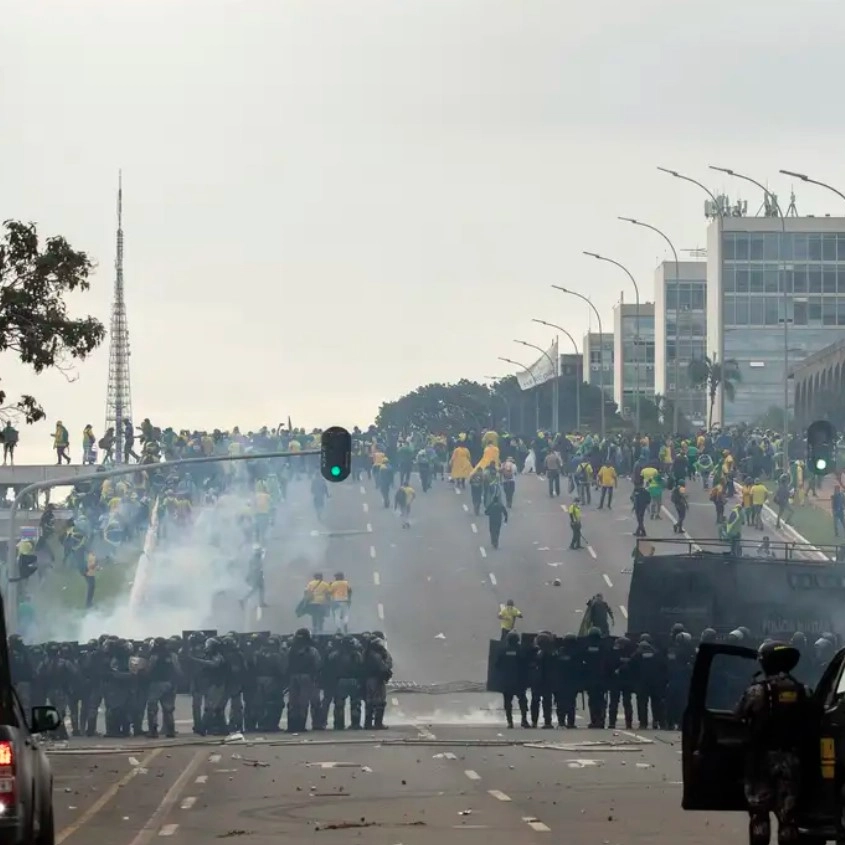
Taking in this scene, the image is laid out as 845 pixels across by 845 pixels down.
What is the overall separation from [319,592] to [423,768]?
23711mm

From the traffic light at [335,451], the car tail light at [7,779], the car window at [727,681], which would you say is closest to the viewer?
the car tail light at [7,779]

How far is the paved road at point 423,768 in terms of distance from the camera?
63.3ft

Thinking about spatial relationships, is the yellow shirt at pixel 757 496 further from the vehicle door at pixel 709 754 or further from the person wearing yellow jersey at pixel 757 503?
the vehicle door at pixel 709 754

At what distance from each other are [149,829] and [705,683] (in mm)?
6067

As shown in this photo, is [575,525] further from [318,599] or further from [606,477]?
[318,599]

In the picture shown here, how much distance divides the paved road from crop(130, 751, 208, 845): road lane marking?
1.0 inches

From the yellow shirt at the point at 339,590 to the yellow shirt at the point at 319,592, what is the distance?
113 millimetres

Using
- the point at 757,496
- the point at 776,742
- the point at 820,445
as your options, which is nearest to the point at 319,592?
the point at 820,445

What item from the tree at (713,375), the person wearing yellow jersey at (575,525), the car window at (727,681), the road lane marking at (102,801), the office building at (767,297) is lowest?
the road lane marking at (102,801)

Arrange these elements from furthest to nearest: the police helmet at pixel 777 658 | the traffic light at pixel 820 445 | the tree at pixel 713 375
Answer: the tree at pixel 713 375, the traffic light at pixel 820 445, the police helmet at pixel 777 658

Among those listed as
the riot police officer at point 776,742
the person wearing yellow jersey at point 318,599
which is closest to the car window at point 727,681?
the person wearing yellow jersey at point 318,599

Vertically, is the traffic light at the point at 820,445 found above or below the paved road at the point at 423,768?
above

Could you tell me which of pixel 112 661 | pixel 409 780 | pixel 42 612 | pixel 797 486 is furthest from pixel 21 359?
pixel 797 486

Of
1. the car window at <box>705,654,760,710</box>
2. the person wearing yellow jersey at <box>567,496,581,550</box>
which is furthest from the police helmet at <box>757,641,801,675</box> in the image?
the person wearing yellow jersey at <box>567,496,581,550</box>
